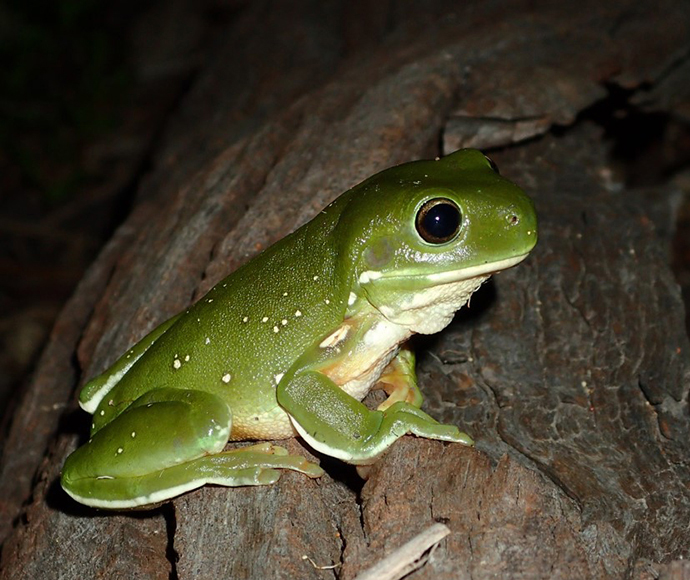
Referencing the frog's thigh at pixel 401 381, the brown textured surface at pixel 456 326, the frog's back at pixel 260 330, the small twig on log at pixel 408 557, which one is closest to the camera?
the small twig on log at pixel 408 557

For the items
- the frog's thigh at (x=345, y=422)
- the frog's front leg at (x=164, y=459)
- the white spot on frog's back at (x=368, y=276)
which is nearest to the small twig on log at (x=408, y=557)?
the frog's thigh at (x=345, y=422)

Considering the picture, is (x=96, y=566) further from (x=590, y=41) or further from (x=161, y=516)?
(x=590, y=41)

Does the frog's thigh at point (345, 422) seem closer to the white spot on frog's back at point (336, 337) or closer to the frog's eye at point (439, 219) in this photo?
the white spot on frog's back at point (336, 337)

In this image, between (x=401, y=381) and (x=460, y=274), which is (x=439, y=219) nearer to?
(x=460, y=274)

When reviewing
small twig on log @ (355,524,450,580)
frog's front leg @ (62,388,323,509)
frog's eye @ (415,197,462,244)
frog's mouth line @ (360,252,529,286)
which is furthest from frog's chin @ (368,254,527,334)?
small twig on log @ (355,524,450,580)

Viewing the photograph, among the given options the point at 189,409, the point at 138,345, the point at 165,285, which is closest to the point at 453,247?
the point at 189,409

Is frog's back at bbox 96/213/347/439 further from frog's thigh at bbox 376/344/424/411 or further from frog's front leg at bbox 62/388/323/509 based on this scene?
frog's thigh at bbox 376/344/424/411
